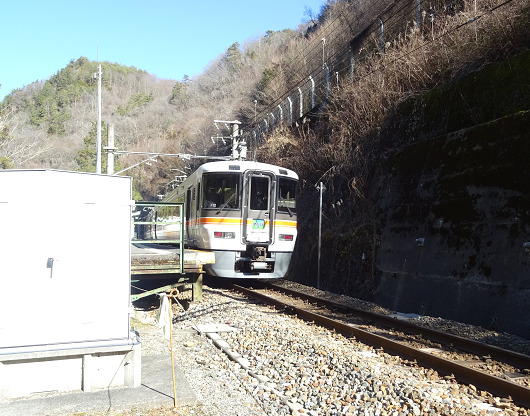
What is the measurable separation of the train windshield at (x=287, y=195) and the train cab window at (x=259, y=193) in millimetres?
379

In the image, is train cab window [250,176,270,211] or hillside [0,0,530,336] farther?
train cab window [250,176,270,211]

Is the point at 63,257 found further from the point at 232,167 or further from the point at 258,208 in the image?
the point at 258,208

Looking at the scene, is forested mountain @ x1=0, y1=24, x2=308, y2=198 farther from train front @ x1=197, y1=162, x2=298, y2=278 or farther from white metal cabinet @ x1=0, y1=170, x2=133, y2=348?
white metal cabinet @ x1=0, y1=170, x2=133, y2=348

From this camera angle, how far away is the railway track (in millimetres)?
5539

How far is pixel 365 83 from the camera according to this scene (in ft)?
57.1

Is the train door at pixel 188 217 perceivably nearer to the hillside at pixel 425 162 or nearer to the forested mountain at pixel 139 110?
the hillside at pixel 425 162

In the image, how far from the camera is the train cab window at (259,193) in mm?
13586

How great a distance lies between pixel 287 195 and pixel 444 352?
7.69 metres

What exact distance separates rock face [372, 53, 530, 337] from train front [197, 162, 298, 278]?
2.62 meters

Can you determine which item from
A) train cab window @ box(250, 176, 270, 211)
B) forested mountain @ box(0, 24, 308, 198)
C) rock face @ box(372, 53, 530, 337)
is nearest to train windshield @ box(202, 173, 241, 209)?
train cab window @ box(250, 176, 270, 211)

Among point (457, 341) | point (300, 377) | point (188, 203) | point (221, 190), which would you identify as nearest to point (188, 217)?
point (188, 203)

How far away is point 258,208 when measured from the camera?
13.6 m

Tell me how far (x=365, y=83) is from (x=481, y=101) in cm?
653

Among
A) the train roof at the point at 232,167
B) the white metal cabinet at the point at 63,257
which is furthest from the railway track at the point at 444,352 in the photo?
the train roof at the point at 232,167
